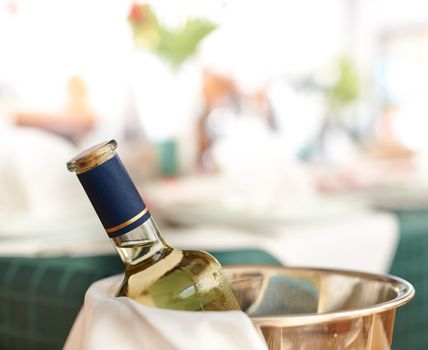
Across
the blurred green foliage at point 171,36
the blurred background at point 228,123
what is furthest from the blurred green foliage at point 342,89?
the blurred green foliage at point 171,36

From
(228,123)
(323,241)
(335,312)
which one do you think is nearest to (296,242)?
(323,241)

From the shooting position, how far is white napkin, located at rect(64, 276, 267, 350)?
376 mm

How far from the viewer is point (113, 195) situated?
1.35ft

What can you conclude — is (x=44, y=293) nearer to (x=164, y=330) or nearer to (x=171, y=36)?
(x=164, y=330)

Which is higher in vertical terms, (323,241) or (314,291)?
(314,291)

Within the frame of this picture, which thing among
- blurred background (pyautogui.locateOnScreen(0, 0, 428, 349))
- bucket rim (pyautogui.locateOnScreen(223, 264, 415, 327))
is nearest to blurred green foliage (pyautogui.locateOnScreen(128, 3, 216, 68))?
blurred background (pyautogui.locateOnScreen(0, 0, 428, 349))

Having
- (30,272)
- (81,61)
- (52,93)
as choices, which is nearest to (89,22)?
(81,61)

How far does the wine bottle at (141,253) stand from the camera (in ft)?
1.35

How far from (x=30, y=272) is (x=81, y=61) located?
262cm

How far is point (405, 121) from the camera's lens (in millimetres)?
5992

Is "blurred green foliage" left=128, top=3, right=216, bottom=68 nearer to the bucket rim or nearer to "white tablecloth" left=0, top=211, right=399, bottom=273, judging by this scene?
"white tablecloth" left=0, top=211, right=399, bottom=273

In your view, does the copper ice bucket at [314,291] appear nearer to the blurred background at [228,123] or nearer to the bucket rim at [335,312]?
the bucket rim at [335,312]

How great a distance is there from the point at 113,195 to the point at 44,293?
0.65 metres

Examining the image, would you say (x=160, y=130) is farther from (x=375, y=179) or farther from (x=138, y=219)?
(x=138, y=219)
